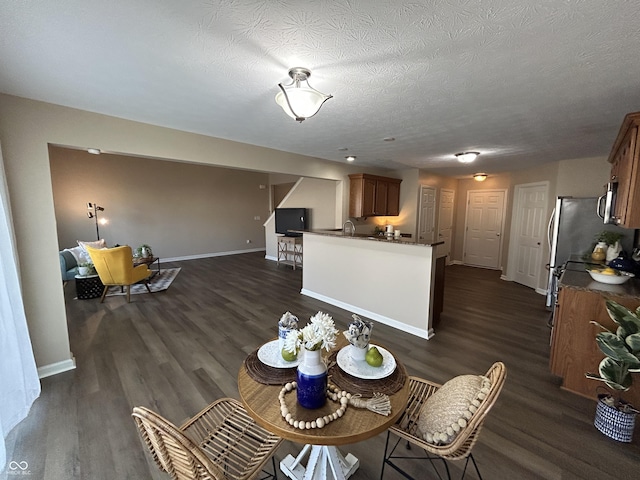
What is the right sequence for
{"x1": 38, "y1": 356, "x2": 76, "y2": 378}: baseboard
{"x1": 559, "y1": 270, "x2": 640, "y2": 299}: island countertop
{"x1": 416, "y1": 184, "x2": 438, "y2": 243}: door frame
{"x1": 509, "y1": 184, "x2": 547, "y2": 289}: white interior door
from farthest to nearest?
1. {"x1": 416, "y1": 184, "x2": 438, "y2": 243}: door frame
2. {"x1": 509, "y1": 184, "x2": 547, "y2": 289}: white interior door
3. {"x1": 38, "y1": 356, "x2": 76, "y2": 378}: baseboard
4. {"x1": 559, "y1": 270, "x2": 640, "y2": 299}: island countertop

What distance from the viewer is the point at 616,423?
177cm

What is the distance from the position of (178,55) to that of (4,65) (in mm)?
1185

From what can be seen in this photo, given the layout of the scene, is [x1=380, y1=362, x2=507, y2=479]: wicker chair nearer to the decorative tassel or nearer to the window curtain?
the decorative tassel

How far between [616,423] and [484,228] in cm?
566

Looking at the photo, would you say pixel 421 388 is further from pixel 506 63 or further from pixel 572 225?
pixel 572 225

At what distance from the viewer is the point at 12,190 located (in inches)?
85.6

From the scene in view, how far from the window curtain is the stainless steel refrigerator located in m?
5.45

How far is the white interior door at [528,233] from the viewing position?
501 centimetres

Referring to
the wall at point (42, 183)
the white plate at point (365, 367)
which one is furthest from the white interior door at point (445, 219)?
the wall at point (42, 183)

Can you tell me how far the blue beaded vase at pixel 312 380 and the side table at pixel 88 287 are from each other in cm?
495

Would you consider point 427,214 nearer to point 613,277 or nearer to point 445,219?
point 445,219

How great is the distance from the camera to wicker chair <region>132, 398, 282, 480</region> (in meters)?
0.92

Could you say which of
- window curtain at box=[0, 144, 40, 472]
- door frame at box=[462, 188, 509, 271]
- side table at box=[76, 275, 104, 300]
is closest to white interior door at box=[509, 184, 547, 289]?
door frame at box=[462, 188, 509, 271]

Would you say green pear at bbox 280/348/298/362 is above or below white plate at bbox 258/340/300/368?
above
